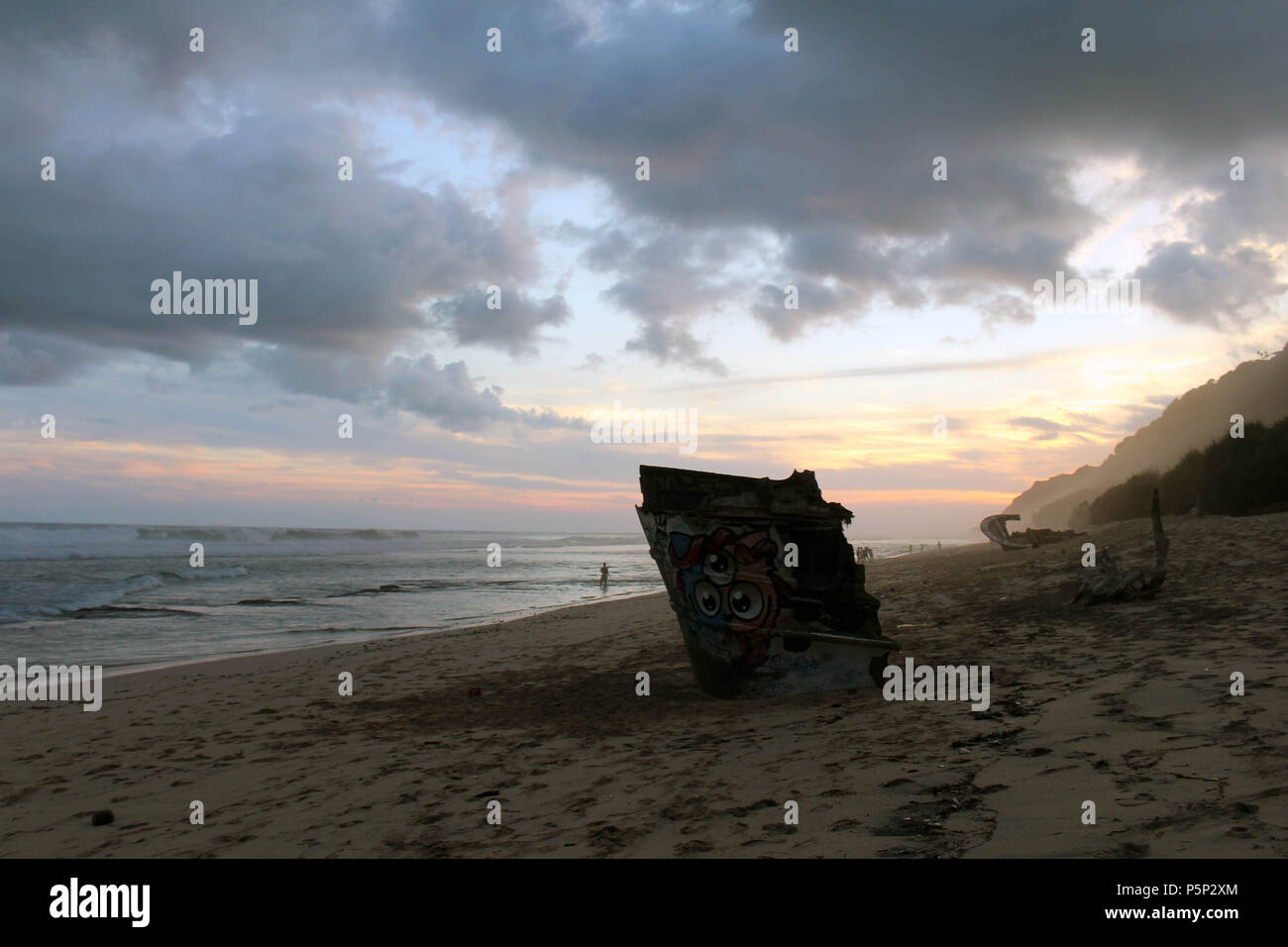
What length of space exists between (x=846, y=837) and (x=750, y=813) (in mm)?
795

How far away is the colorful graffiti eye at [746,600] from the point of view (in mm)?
9164

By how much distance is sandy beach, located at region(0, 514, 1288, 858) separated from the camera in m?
4.36

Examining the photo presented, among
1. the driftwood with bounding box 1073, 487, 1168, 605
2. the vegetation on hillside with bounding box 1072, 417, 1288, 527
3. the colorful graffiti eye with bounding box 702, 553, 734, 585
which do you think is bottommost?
the driftwood with bounding box 1073, 487, 1168, 605

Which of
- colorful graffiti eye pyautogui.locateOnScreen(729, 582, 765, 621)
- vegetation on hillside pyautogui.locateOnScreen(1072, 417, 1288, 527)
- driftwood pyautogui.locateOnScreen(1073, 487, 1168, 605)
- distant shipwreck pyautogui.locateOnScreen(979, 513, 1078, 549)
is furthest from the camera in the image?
distant shipwreck pyautogui.locateOnScreen(979, 513, 1078, 549)

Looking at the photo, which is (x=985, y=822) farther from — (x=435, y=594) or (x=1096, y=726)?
(x=435, y=594)

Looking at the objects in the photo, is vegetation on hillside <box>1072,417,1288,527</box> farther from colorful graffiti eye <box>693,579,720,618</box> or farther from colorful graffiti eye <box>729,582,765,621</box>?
colorful graffiti eye <box>693,579,720,618</box>

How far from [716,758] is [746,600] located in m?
2.91

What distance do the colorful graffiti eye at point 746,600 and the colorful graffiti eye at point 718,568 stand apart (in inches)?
6.4

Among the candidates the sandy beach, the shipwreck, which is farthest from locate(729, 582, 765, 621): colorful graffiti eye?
the sandy beach

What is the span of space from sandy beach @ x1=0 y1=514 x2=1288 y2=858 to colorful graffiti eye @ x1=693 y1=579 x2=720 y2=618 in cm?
111

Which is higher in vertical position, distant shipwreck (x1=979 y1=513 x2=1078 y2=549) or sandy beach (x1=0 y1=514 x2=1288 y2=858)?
distant shipwreck (x1=979 y1=513 x2=1078 y2=549)

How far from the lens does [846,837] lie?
14.2ft

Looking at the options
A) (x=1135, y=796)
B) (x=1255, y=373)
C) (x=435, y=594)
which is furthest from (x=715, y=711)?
(x=1255, y=373)

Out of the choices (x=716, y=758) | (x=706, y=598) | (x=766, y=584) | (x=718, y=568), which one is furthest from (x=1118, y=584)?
(x=716, y=758)
